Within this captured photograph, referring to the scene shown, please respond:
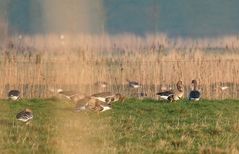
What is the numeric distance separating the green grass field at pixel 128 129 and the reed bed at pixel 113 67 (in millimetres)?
3911

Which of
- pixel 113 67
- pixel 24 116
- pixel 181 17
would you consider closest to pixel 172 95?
pixel 113 67

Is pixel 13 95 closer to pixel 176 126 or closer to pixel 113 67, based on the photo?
pixel 113 67

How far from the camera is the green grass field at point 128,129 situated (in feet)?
39.8

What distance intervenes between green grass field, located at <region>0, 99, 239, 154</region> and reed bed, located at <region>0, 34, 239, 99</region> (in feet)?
12.8

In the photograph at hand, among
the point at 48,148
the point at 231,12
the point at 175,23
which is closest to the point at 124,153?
the point at 48,148

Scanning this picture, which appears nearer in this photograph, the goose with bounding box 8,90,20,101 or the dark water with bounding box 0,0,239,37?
the goose with bounding box 8,90,20,101

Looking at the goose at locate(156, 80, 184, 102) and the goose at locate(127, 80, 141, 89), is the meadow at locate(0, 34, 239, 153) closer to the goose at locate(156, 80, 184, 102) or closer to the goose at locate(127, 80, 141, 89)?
the goose at locate(127, 80, 141, 89)

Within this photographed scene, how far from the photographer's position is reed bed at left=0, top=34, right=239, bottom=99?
79.3 feet

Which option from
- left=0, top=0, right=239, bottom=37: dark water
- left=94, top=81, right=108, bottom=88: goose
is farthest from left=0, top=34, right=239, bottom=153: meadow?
left=0, top=0, right=239, bottom=37: dark water

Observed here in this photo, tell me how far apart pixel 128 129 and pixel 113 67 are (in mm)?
12202

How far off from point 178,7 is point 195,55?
8725cm

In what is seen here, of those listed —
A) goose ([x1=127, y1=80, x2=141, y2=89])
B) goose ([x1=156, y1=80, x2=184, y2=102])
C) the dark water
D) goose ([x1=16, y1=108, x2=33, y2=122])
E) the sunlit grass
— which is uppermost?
the dark water

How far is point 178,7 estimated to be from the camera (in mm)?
112312

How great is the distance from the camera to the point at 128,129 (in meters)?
14.7
